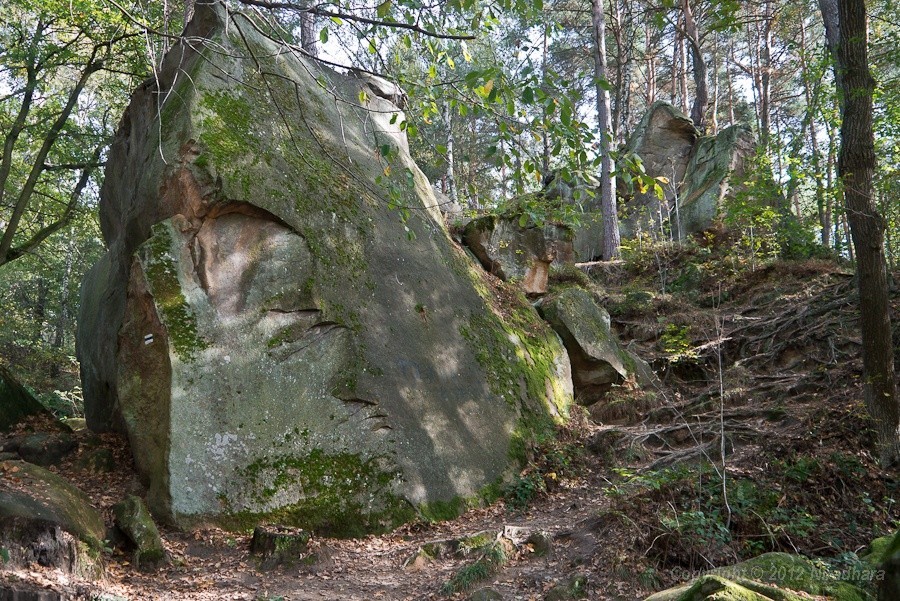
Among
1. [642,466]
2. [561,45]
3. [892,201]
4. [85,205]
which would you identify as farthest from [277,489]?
[561,45]

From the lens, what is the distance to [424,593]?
5.30 m

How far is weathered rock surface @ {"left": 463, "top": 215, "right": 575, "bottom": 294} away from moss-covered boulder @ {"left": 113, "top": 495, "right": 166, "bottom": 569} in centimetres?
694

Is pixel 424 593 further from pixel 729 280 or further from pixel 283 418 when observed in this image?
pixel 729 280

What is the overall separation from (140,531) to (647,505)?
451 cm

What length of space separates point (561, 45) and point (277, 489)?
26.8m

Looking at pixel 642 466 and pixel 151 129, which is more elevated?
pixel 151 129

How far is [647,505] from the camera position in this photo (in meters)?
5.67

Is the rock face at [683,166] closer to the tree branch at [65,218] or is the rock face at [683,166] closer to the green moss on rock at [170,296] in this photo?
the green moss on rock at [170,296]

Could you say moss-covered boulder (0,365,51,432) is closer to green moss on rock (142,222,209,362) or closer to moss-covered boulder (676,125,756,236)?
green moss on rock (142,222,209,362)

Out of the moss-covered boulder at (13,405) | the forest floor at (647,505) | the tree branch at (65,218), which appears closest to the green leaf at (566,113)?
the forest floor at (647,505)

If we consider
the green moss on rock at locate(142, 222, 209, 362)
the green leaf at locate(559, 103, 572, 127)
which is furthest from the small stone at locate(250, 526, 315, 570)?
the green leaf at locate(559, 103, 572, 127)

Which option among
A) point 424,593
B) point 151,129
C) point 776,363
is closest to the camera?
point 424,593

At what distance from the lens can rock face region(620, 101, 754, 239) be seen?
57.1 feet

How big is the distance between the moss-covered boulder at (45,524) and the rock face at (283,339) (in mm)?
769
